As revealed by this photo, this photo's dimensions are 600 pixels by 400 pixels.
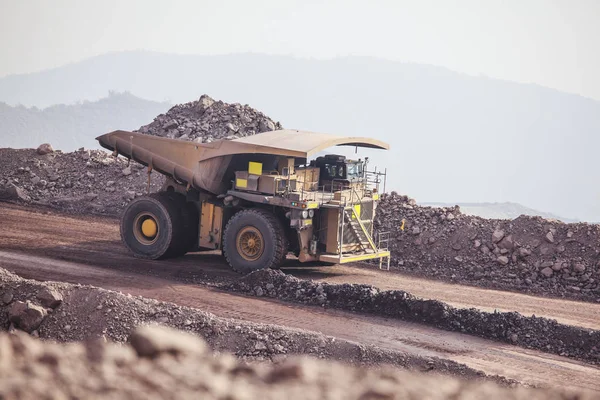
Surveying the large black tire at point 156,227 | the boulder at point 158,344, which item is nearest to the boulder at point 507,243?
the large black tire at point 156,227

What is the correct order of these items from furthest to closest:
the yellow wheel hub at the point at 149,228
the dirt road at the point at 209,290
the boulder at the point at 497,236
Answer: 1. the boulder at the point at 497,236
2. the yellow wheel hub at the point at 149,228
3. the dirt road at the point at 209,290

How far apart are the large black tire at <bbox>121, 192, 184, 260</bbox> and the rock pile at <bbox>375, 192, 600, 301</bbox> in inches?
214

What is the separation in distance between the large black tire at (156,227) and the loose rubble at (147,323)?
15.7 ft

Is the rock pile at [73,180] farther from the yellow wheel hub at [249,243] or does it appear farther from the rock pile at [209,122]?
the yellow wheel hub at [249,243]

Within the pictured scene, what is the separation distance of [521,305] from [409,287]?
2.30m

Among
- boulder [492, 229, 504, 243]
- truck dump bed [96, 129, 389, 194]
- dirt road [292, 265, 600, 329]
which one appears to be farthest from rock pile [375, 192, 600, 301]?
truck dump bed [96, 129, 389, 194]

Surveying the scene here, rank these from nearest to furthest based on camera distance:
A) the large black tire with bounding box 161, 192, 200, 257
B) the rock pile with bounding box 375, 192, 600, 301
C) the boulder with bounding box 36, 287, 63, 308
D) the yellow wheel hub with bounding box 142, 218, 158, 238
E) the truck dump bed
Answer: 1. the boulder with bounding box 36, 287, 63, 308
2. the truck dump bed
3. the large black tire with bounding box 161, 192, 200, 257
4. the yellow wheel hub with bounding box 142, 218, 158, 238
5. the rock pile with bounding box 375, 192, 600, 301

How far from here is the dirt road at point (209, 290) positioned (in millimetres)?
11836

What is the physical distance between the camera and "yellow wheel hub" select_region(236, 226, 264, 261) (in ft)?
54.7

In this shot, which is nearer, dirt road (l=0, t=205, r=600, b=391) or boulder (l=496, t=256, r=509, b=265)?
dirt road (l=0, t=205, r=600, b=391)

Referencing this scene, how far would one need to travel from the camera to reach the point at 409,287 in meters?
16.8

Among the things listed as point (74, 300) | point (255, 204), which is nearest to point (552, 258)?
point (255, 204)

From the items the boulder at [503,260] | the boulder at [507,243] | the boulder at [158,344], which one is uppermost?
the boulder at [507,243]

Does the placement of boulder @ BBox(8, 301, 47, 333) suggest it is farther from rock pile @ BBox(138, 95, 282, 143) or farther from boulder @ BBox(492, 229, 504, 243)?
rock pile @ BBox(138, 95, 282, 143)
